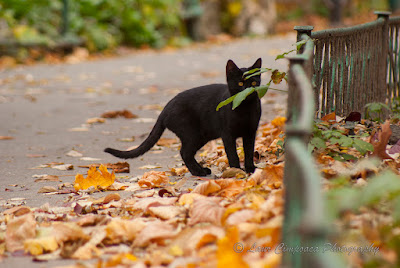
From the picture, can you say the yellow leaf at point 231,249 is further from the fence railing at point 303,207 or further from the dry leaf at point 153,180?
the dry leaf at point 153,180

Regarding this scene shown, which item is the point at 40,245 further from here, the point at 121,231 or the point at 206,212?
the point at 206,212

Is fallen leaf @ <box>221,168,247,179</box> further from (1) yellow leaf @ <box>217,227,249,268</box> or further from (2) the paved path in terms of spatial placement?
(1) yellow leaf @ <box>217,227,249,268</box>

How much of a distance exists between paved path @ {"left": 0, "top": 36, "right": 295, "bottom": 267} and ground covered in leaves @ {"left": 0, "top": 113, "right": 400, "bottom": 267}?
0.32 meters

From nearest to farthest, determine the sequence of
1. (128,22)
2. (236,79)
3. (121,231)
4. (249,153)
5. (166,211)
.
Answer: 1. (121,231)
2. (166,211)
3. (236,79)
4. (249,153)
5. (128,22)

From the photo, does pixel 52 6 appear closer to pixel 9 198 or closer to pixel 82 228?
pixel 9 198

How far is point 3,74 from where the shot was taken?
1145 centimetres

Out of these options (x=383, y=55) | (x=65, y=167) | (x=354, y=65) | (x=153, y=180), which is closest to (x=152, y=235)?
(x=153, y=180)

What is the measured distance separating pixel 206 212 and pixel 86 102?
5966mm

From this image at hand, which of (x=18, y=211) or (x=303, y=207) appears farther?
(x=18, y=211)

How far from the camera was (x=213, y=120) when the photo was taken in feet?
14.7

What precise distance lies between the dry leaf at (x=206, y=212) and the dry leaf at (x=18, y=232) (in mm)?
856

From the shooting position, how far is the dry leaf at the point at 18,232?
2969 mm

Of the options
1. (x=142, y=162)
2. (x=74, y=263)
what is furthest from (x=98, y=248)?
(x=142, y=162)

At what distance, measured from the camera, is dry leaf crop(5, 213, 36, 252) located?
2969 millimetres
